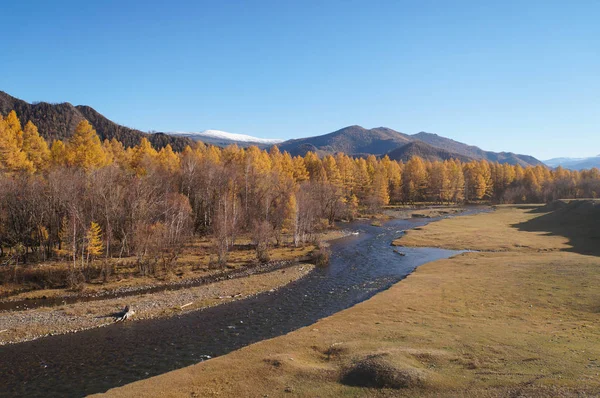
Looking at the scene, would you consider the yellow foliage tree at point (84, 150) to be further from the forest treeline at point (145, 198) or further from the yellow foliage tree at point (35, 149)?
the yellow foliage tree at point (35, 149)

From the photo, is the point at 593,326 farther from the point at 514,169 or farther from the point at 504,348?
the point at 514,169

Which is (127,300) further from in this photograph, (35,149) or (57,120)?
(57,120)

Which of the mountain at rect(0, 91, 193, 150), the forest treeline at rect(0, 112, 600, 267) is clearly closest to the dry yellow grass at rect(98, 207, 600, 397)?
the forest treeline at rect(0, 112, 600, 267)

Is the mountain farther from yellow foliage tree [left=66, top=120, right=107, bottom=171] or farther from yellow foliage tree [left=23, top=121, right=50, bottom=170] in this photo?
yellow foliage tree [left=66, top=120, right=107, bottom=171]

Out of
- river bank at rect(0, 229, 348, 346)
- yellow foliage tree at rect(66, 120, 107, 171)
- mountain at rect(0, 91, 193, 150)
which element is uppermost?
mountain at rect(0, 91, 193, 150)

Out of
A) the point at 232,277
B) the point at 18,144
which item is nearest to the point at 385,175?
the point at 232,277
